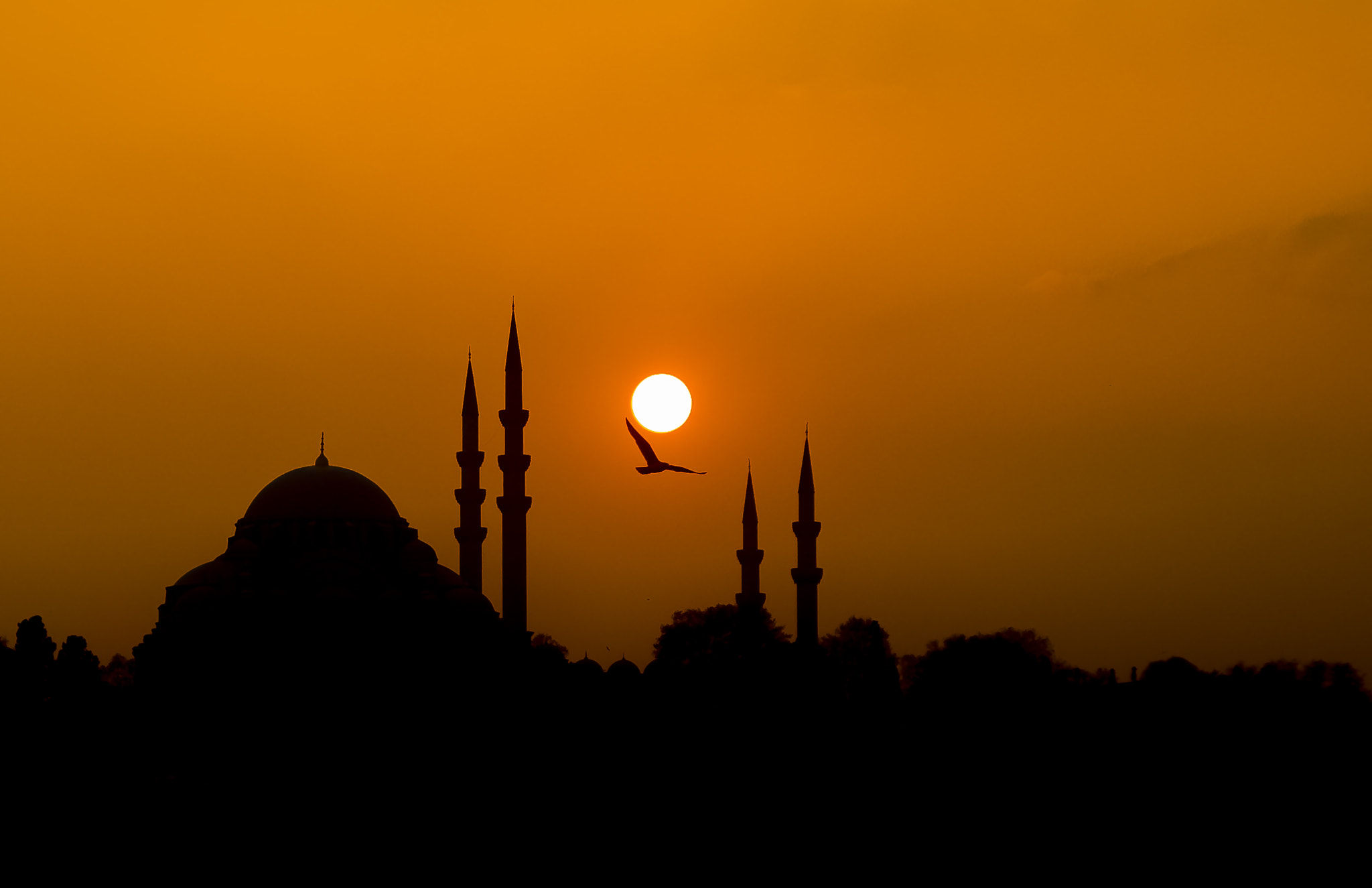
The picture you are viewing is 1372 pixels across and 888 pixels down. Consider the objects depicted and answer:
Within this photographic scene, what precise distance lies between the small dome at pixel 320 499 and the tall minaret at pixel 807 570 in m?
10.5

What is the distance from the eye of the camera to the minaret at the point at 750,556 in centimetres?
4538

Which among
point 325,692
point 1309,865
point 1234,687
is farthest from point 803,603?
point 1309,865

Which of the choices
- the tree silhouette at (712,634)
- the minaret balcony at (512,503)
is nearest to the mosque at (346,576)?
the minaret balcony at (512,503)

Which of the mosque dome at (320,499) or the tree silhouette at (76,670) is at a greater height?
the mosque dome at (320,499)

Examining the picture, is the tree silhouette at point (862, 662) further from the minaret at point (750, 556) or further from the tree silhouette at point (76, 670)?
the tree silhouette at point (76, 670)

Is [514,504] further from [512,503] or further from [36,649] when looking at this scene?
[36,649]

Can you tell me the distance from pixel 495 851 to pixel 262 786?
474 centimetres

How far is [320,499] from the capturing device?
3884 cm

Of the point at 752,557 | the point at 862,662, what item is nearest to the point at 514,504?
the point at 752,557

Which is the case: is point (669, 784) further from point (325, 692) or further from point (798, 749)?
point (325, 692)

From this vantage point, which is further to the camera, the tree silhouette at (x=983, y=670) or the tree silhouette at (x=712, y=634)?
the tree silhouette at (x=712, y=634)

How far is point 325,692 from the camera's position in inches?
1325

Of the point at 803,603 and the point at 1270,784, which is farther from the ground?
the point at 803,603

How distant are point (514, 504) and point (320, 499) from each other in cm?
459
